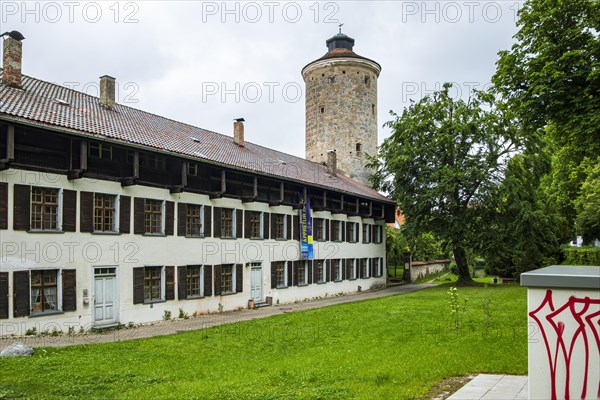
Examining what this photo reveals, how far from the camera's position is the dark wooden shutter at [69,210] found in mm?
17906

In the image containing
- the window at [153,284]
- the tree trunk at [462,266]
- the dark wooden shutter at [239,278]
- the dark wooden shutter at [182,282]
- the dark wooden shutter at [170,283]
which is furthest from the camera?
the tree trunk at [462,266]

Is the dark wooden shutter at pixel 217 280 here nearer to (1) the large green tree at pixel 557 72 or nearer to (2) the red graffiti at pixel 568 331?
(1) the large green tree at pixel 557 72

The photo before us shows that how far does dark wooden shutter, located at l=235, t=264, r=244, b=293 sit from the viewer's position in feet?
83.8

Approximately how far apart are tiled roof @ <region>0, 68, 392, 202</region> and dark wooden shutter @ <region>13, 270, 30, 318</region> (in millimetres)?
4581

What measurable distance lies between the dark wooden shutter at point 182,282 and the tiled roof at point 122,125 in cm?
462

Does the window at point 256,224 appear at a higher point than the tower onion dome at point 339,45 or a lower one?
lower

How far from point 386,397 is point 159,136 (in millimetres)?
17963

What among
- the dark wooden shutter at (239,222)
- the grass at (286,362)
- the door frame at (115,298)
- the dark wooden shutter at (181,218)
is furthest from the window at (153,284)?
the dark wooden shutter at (239,222)

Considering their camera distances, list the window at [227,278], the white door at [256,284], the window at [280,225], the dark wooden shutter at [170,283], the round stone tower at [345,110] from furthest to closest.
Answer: the round stone tower at [345,110]
the window at [280,225]
the white door at [256,284]
the window at [227,278]
the dark wooden shutter at [170,283]

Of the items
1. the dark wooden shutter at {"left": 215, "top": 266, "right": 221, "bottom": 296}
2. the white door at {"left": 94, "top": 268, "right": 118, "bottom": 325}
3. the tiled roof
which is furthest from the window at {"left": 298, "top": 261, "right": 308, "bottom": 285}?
the white door at {"left": 94, "top": 268, "right": 118, "bottom": 325}

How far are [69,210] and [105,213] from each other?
1595 millimetres

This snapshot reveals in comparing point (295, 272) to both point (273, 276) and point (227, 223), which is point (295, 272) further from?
point (227, 223)

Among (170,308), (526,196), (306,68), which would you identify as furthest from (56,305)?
(306,68)

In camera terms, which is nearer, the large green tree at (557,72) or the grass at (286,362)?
the grass at (286,362)
